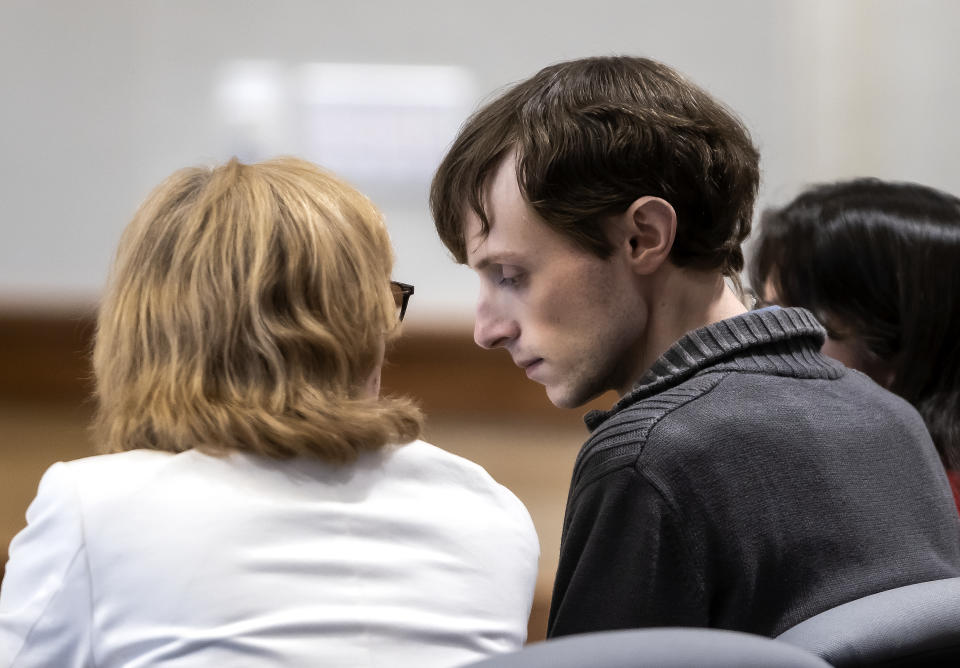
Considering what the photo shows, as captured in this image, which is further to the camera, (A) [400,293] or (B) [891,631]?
(A) [400,293]

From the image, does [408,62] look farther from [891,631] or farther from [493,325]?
[891,631]

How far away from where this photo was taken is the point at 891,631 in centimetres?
75

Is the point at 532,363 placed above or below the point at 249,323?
below

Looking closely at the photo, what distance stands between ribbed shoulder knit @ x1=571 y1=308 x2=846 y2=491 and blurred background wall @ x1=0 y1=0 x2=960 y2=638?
4.67 ft

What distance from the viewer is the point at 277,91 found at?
2492 millimetres

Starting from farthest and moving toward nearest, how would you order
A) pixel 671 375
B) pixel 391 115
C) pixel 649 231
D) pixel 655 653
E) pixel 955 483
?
1. pixel 391 115
2. pixel 955 483
3. pixel 649 231
4. pixel 671 375
5. pixel 655 653

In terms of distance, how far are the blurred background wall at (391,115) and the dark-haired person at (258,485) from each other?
61.6 inches

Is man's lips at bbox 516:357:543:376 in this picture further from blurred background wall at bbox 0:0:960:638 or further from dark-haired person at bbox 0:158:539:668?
blurred background wall at bbox 0:0:960:638

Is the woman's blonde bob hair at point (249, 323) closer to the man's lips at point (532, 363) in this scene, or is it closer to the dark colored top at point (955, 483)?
the man's lips at point (532, 363)

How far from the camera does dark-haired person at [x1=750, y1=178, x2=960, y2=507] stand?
1.48 meters

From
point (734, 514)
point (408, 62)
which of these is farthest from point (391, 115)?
point (734, 514)

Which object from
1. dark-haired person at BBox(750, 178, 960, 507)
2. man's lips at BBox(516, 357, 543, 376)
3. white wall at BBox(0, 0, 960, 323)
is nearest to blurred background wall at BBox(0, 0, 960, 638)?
white wall at BBox(0, 0, 960, 323)

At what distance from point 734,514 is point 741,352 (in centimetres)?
20

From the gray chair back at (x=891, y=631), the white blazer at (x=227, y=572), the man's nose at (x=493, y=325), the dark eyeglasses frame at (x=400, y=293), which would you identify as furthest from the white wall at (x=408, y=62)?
the gray chair back at (x=891, y=631)
